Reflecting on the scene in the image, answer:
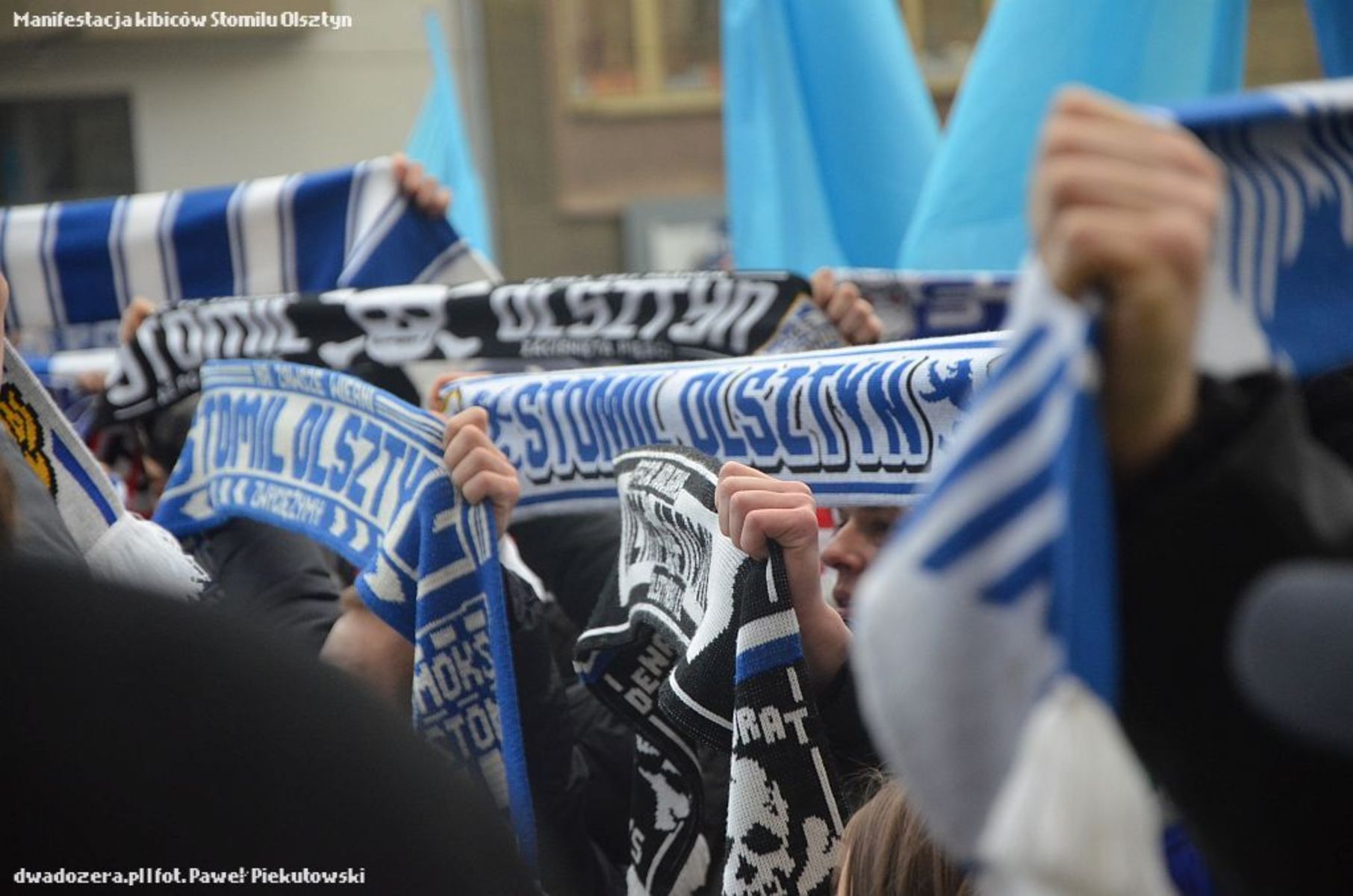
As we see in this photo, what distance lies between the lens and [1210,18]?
3.03m

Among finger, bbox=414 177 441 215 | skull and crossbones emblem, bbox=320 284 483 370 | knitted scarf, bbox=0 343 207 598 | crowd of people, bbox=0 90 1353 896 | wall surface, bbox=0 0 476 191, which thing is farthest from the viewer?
wall surface, bbox=0 0 476 191

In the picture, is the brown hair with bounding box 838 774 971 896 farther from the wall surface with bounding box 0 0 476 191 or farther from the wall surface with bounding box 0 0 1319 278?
the wall surface with bounding box 0 0 476 191

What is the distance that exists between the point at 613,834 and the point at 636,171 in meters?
14.4

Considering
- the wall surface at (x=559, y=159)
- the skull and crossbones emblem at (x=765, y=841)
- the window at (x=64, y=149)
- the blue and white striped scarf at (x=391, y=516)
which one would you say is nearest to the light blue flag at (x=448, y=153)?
the blue and white striped scarf at (x=391, y=516)

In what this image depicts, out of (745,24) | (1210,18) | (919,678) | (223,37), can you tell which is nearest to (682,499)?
(919,678)

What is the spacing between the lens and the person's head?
6.56ft

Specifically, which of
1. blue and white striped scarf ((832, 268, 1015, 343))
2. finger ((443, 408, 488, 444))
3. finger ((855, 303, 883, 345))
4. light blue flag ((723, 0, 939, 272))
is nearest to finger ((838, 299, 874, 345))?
finger ((855, 303, 883, 345))

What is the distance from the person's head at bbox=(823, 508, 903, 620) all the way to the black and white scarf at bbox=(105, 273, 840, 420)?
0.58m

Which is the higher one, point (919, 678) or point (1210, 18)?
Answer: point (1210, 18)

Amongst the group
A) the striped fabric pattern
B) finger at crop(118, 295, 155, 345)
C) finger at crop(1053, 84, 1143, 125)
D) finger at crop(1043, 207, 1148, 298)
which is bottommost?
finger at crop(118, 295, 155, 345)

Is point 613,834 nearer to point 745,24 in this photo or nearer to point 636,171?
A: point 745,24

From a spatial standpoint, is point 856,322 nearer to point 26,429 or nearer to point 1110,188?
point 26,429

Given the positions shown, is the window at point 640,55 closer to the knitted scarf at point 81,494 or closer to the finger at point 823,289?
the finger at point 823,289

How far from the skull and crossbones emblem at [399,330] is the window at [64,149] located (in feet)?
32.7
